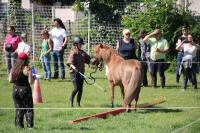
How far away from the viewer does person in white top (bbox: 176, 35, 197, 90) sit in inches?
747

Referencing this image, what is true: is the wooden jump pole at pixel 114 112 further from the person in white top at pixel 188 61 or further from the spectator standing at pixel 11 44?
the spectator standing at pixel 11 44

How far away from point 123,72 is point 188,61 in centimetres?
472

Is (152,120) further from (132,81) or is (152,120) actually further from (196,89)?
(196,89)

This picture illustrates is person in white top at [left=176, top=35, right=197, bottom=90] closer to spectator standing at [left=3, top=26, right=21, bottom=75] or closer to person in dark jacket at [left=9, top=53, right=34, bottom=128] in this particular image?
spectator standing at [left=3, top=26, right=21, bottom=75]

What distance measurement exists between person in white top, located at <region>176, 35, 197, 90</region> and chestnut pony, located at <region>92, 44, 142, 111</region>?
4.07 metres

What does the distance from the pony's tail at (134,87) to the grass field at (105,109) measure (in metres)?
0.33

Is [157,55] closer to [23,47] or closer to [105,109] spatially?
[23,47]

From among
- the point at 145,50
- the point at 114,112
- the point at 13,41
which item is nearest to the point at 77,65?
the point at 114,112

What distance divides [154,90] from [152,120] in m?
5.89

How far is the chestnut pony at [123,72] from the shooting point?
14.2 m

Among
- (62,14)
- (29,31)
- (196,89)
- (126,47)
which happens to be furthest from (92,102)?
(62,14)

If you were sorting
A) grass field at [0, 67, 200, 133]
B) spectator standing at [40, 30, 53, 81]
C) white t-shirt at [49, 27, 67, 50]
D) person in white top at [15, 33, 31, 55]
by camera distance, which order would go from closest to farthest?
grass field at [0, 67, 200, 133]
person in white top at [15, 33, 31, 55]
spectator standing at [40, 30, 53, 81]
white t-shirt at [49, 27, 67, 50]

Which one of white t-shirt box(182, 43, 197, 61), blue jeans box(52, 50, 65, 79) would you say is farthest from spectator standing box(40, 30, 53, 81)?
white t-shirt box(182, 43, 197, 61)

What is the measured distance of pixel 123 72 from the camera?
48.4 ft
